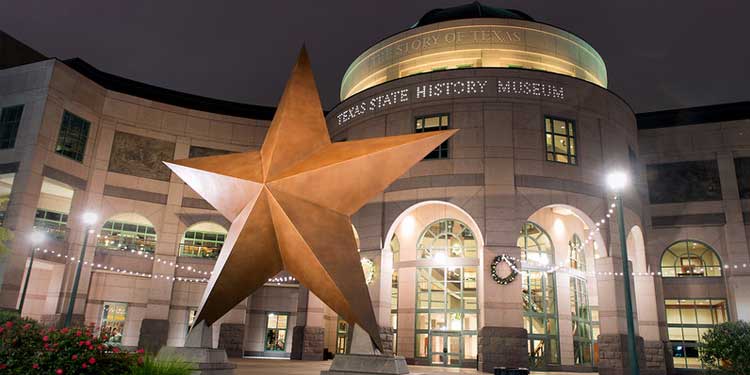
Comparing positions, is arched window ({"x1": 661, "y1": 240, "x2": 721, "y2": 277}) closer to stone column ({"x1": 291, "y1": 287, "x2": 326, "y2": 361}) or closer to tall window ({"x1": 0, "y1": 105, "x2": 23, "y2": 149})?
stone column ({"x1": 291, "y1": 287, "x2": 326, "y2": 361})

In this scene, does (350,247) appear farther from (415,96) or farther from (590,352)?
(590,352)

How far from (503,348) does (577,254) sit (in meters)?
9.08

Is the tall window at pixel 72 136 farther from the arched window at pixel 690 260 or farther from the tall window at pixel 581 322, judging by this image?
the arched window at pixel 690 260

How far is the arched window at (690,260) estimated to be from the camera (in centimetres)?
3278

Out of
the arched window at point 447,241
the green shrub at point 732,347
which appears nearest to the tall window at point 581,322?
the arched window at point 447,241

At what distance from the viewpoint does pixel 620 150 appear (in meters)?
29.7

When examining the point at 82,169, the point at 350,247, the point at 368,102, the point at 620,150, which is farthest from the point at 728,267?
the point at 82,169

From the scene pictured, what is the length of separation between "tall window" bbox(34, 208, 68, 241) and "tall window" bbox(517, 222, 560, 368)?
2523cm

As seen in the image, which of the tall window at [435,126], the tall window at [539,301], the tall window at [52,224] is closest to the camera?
the tall window at [539,301]

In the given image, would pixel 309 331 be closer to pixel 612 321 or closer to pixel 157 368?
pixel 612 321

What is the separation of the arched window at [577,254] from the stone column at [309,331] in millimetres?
14193

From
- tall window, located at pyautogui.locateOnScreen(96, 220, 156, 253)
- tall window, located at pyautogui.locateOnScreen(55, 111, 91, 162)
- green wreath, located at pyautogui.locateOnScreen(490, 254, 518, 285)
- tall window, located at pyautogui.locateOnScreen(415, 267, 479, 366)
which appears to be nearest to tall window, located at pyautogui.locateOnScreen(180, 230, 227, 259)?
tall window, located at pyautogui.locateOnScreen(96, 220, 156, 253)

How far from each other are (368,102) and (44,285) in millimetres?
23131

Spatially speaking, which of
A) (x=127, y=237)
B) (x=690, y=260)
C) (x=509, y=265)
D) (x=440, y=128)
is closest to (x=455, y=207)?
(x=509, y=265)
